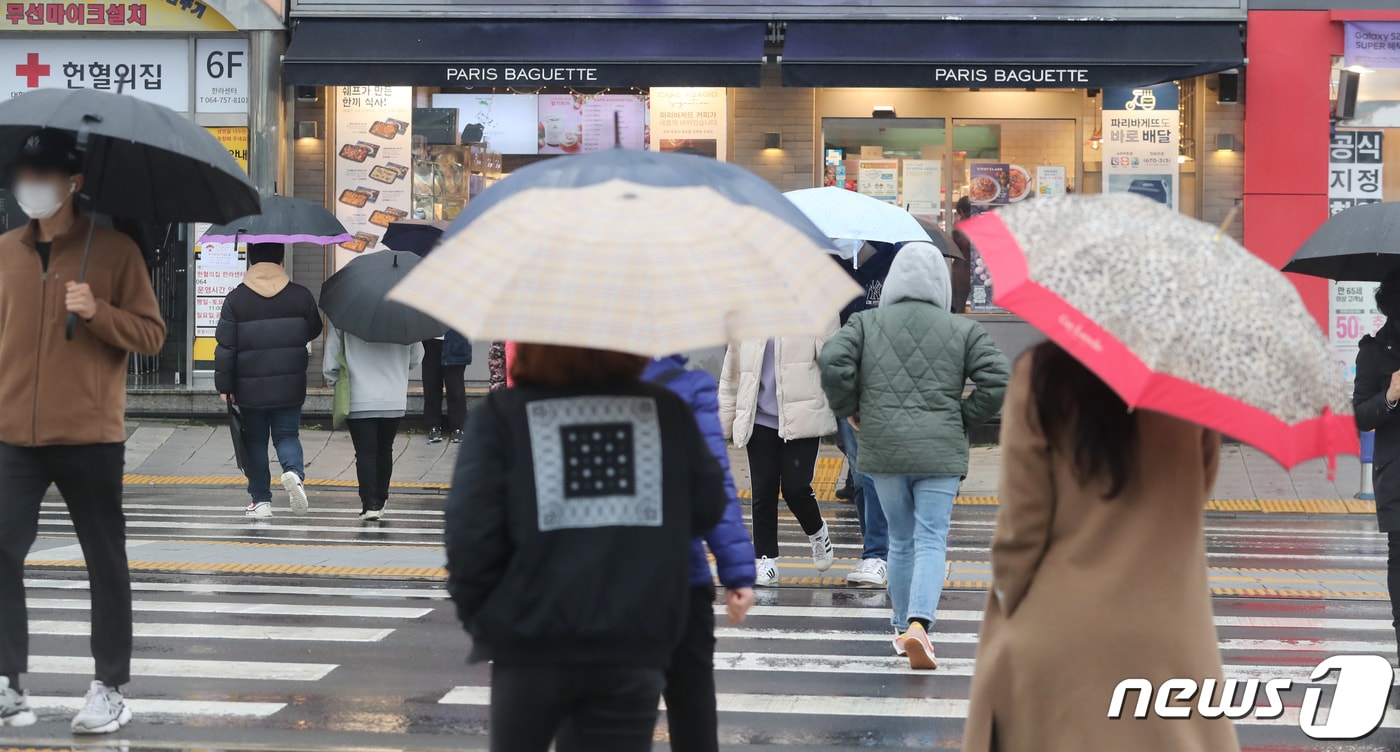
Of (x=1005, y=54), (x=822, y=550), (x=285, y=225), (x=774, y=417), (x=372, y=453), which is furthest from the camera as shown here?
(x=1005, y=54)

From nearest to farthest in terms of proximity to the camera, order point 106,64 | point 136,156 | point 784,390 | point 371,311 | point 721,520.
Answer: point 721,520, point 136,156, point 784,390, point 371,311, point 106,64

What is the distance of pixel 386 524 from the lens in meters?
12.4

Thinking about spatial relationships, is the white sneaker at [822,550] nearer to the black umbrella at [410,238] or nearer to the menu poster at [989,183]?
the black umbrella at [410,238]


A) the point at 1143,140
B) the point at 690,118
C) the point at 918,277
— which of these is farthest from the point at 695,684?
the point at 1143,140

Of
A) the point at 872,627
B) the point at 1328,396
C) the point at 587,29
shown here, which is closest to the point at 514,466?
the point at 1328,396

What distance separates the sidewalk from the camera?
47.8 feet

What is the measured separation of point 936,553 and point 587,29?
11619 mm

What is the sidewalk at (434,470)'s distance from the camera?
14578 millimetres

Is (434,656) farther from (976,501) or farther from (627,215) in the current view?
(976,501)

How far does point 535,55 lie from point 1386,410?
40.1ft

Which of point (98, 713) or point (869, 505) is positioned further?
point (869, 505)

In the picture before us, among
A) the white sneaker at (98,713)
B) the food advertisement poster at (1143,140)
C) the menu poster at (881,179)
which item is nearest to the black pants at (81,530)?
the white sneaker at (98,713)

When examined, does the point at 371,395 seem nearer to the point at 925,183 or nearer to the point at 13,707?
the point at 13,707

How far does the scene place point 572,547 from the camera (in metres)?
3.51
